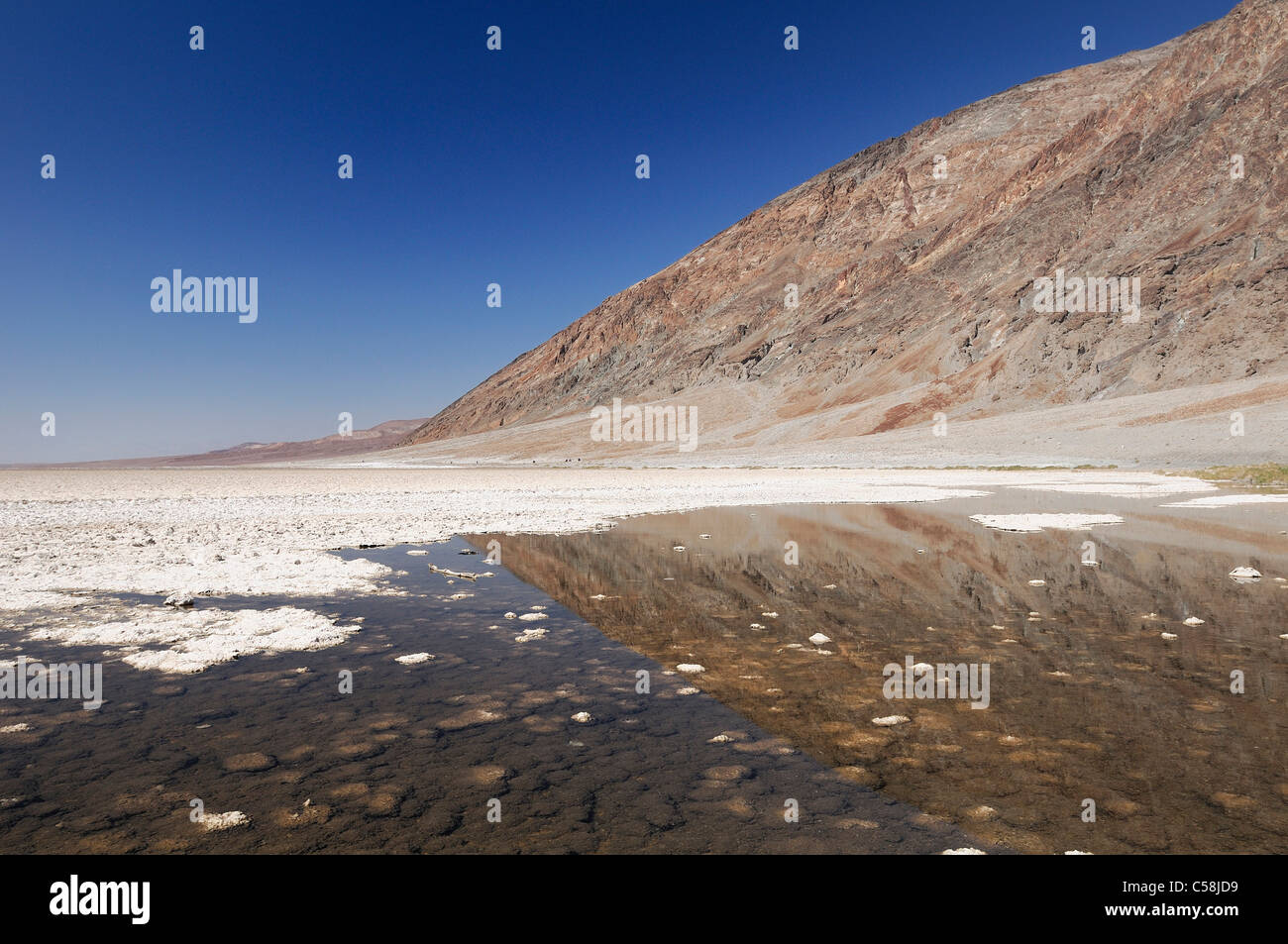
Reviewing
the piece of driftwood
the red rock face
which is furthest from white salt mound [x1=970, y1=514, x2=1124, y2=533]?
the red rock face

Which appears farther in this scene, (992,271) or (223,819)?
(992,271)

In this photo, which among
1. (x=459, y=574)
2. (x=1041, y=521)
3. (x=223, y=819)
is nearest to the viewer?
(x=223, y=819)

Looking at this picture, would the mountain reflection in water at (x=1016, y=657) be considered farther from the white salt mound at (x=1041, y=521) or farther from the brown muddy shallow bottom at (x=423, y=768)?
the white salt mound at (x=1041, y=521)

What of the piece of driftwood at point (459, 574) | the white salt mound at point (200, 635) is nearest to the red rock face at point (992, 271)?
the piece of driftwood at point (459, 574)

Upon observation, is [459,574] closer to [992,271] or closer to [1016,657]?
[1016,657]

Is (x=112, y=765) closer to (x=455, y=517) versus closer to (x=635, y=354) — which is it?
(x=455, y=517)

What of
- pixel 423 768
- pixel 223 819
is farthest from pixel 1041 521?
pixel 223 819
